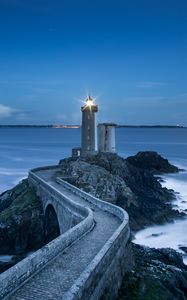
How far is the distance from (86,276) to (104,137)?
35662mm

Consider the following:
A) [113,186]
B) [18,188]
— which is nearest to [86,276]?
[113,186]

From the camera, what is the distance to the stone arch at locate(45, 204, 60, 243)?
1022 inches

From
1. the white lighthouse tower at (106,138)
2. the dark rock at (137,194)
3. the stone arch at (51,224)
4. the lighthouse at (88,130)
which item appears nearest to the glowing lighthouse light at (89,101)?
the lighthouse at (88,130)

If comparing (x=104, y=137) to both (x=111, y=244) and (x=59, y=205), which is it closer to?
(x=59, y=205)

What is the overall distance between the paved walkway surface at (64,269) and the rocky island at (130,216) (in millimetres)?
2067

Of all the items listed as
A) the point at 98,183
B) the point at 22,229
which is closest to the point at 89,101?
the point at 98,183

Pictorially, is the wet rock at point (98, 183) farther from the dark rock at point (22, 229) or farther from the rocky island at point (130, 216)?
the dark rock at point (22, 229)

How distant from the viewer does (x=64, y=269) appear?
12406 mm

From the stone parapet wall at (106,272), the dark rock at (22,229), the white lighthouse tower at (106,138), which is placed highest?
the white lighthouse tower at (106,138)

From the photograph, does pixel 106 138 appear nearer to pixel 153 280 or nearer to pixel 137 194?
pixel 137 194

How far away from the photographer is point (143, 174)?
1666 inches

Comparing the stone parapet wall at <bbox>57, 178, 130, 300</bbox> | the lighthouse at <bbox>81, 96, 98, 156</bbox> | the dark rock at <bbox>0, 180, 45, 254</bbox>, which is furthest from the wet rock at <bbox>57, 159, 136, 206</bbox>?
the stone parapet wall at <bbox>57, 178, 130, 300</bbox>

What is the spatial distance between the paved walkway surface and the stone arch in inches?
342

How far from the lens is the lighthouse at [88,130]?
41250 mm
